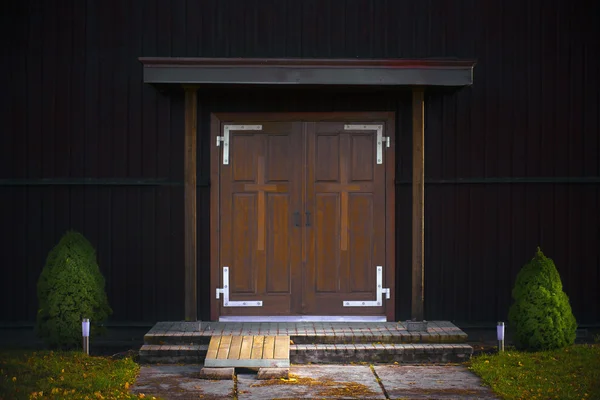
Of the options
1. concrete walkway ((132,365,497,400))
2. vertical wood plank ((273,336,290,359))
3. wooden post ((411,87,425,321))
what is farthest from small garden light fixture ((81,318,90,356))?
wooden post ((411,87,425,321))

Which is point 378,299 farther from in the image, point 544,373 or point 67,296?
point 67,296

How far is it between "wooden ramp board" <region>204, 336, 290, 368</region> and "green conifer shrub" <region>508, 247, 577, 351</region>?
2.45 m

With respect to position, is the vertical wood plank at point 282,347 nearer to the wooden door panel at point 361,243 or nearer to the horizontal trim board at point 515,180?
the wooden door panel at point 361,243

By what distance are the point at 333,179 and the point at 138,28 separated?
2.82 m

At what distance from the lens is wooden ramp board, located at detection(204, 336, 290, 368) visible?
8.62 meters

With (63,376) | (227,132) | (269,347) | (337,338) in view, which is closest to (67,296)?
(63,376)

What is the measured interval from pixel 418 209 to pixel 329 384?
8.21 feet

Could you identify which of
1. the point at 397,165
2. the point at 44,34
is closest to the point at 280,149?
the point at 397,165

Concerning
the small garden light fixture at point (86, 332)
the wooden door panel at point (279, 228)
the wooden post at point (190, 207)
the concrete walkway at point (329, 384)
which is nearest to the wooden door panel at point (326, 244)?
the wooden door panel at point (279, 228)

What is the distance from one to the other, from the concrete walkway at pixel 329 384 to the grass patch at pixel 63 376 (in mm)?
192

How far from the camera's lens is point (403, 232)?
1043cm

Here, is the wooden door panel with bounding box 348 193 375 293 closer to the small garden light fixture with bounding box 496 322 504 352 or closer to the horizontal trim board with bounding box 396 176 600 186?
the horizontal trim board with bounding box 396 176 600 186

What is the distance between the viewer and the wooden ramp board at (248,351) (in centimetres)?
862

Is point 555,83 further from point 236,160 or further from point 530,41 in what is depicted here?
point 236,160
